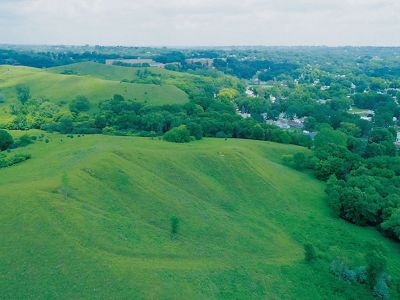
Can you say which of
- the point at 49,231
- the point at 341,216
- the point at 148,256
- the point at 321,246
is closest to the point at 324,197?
the point at 341,216

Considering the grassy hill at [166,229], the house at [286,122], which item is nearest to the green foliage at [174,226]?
the grassy hill at [166,229]

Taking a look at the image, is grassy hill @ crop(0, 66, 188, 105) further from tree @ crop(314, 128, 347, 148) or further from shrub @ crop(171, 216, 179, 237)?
shrub @ crop(171, 216, 179, 237)

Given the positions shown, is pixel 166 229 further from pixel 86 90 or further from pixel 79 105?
pixel 86 90

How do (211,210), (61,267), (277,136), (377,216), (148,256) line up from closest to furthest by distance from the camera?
(61,267) < (148,256) < (211,210) < (377,216) < (277,136)

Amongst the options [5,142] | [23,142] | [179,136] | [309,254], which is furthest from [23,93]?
[309,254]

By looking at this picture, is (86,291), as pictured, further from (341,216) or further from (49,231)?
(341,216)
